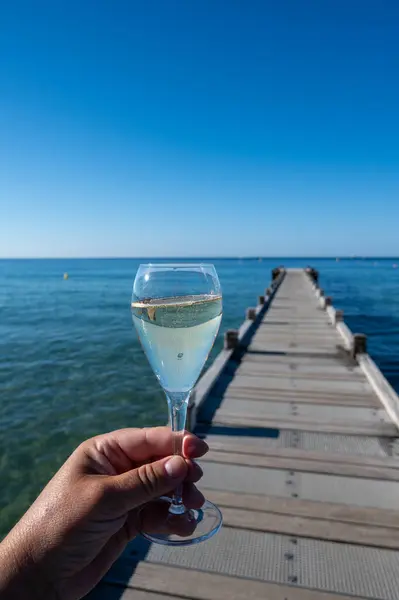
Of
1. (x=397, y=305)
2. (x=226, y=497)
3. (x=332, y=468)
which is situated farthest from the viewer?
(x=397, y=305)

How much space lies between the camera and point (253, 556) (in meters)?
2.74

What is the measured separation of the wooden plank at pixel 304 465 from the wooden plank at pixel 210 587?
1.40 meters

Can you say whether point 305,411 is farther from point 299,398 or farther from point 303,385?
point 303,385

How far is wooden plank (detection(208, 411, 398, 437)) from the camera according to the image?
4707mm

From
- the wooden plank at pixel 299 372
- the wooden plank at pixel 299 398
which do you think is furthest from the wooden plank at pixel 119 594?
the wooden plank at pixel 299 372

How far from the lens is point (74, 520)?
134 centimetres

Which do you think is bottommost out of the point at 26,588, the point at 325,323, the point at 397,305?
the point at 397,305

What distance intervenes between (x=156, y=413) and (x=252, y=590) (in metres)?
6.52

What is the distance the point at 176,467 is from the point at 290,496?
7.96ft

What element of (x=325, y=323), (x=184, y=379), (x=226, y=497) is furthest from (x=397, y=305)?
(x=184, y=379)

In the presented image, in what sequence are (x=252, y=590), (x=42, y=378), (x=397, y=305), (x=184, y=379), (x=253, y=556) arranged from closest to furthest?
(x=184, y=379) < (x=252, y=590) < (x=253, y=556) < (x=42, y=378) < (x=397, y=305)

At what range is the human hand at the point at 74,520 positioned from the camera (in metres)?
1.27

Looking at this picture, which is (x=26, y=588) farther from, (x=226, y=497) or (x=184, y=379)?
(x=226, y=497)

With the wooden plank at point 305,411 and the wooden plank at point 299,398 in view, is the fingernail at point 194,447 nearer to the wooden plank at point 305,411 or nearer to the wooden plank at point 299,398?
the wooden plank at point 305,411
